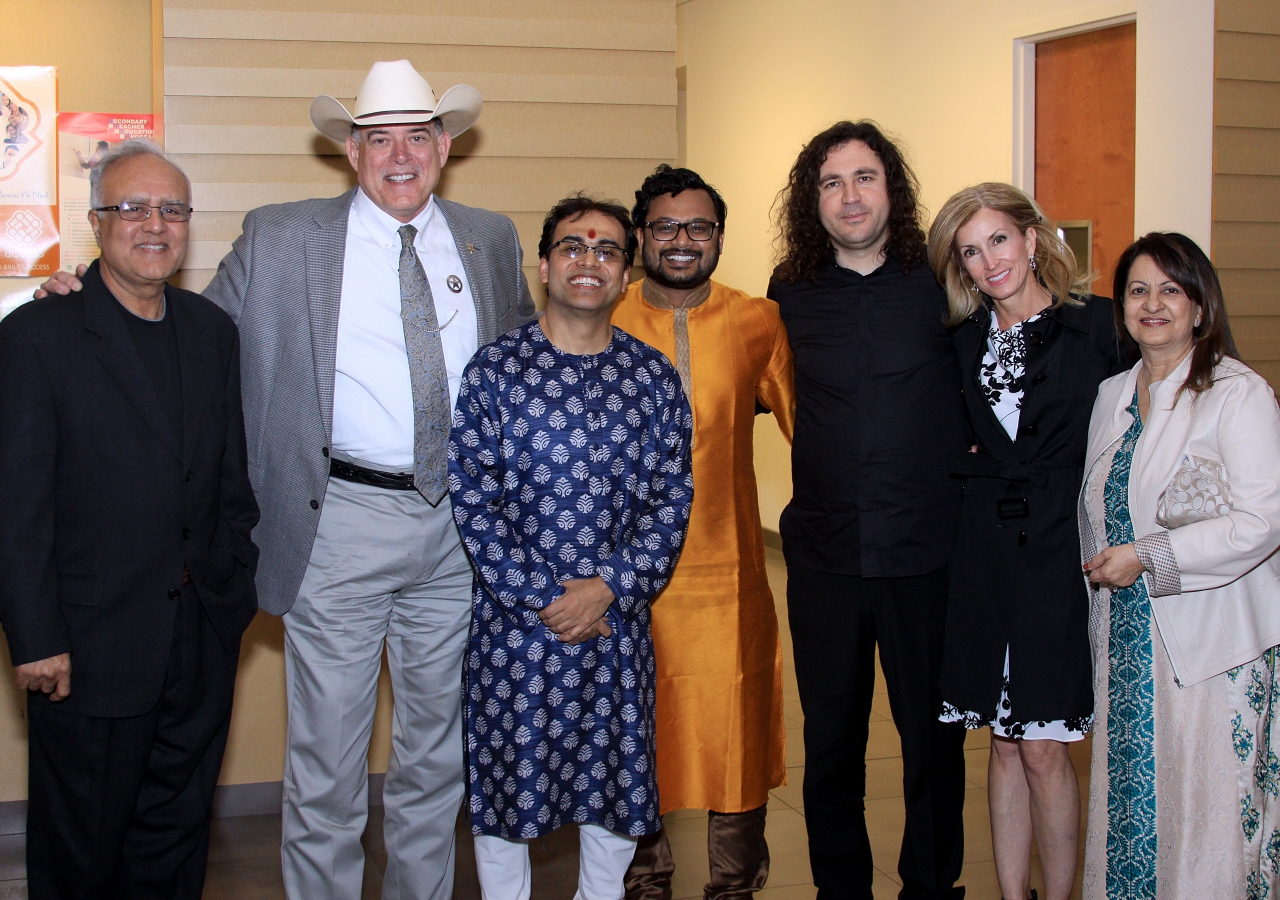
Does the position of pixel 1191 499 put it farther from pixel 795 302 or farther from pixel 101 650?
pixel 101 650

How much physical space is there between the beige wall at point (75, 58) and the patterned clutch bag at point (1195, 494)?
356 centimetres

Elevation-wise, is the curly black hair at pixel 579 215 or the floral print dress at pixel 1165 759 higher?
the curly black hair at pixel 579 215

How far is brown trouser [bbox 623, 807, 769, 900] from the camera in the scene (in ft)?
10.5

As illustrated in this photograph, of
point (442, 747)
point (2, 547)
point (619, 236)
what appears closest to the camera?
point (2, 547)

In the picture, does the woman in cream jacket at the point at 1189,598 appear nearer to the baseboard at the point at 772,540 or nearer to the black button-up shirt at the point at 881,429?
the black button-up shirt at the point at 881,429

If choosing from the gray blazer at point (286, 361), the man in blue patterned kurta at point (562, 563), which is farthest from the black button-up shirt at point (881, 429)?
the gray blazer at point (286, 361)

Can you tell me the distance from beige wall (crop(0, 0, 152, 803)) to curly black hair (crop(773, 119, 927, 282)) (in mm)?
2411

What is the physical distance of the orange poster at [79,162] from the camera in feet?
12.7

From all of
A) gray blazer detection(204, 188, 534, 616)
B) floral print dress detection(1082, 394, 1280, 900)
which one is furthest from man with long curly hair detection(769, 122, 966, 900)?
gray blazer detection(204, 188, 534, 616)

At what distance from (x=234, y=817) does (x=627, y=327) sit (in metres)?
2.32

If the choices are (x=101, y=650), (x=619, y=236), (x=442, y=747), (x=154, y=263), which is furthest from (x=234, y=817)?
(x=619, y=236)

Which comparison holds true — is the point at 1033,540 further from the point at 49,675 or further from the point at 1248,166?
the point at 1248,166

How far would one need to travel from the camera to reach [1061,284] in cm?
285

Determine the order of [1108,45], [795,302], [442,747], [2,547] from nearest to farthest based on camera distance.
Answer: [2,547]
[442,747]
[795,302]
[1108,45]
